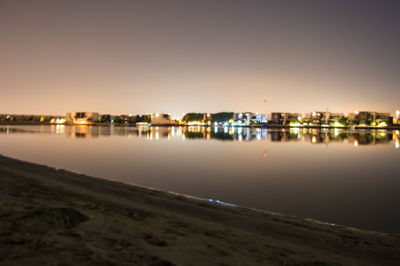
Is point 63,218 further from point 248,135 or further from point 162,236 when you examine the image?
point 248,135

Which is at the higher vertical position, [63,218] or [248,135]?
[63,218]

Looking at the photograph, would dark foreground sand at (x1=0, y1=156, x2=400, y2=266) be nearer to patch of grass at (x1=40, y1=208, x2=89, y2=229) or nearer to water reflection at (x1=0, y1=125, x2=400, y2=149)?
patch of grass at (x1=40, y1=208, x2=89, y2=229)

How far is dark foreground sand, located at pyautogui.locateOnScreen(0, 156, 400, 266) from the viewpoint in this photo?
4641 mm

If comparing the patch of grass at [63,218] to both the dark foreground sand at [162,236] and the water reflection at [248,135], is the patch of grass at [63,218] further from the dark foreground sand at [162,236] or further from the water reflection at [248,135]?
the water reflection at [248,135]

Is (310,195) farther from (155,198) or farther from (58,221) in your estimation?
(58,221)

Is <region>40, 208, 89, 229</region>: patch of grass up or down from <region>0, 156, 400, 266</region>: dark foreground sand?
up

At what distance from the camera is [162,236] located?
18.6 feet

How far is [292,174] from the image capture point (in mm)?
17594

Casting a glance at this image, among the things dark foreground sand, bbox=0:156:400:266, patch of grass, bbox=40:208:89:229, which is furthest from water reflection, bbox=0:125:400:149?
patch of grass, bbox=40:208:89:229

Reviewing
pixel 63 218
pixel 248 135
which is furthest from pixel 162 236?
pixel 248 135

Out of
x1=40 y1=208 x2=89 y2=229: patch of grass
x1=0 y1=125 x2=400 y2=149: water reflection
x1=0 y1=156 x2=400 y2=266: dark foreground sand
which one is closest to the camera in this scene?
x1=0 y1=156 x2=400 y2=266: dark foreground sand

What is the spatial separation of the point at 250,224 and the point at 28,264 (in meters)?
4.90

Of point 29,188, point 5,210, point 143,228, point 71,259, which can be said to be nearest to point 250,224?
point 143,228

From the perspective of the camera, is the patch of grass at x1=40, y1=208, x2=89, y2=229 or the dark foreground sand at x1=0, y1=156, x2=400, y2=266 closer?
the dark foreground sand at x1=0, y1=156, x2=400, y2=266
